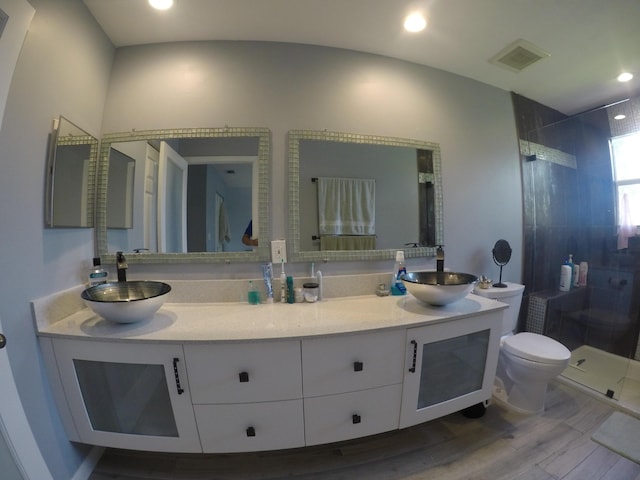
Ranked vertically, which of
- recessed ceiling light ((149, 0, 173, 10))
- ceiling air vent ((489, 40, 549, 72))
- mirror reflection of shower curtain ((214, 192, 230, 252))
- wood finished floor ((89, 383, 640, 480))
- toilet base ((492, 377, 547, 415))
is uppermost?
recessed ceiling light ((149, 0, 173, 10))

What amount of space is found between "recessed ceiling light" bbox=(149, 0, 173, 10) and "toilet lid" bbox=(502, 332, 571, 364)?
290 cm

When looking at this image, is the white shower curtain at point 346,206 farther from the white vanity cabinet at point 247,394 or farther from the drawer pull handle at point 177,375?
the drawer pull handle at point 177,375

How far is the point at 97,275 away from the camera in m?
1.20

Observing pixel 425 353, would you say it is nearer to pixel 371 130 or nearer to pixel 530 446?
pixel 530 446

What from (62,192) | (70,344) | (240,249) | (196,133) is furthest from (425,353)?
(62,192)

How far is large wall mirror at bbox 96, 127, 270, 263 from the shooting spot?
1.31 meters

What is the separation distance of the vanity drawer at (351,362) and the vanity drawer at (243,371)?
0.07 meters

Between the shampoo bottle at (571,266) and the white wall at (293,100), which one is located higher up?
the white wall at (293,100)

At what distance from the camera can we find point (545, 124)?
199 cm

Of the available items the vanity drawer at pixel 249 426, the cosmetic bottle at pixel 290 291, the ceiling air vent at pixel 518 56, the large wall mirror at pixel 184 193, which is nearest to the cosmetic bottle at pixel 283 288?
the cosmetic bottle at pixel 290 291

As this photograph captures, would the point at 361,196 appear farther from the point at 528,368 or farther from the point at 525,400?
the point at 525,400

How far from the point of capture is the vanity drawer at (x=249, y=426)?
0.95 m

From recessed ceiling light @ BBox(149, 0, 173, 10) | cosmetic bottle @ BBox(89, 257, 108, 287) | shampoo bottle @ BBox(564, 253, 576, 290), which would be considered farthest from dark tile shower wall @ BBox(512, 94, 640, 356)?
cosmetic bottle @ BBox(89, 257, 108, 287)

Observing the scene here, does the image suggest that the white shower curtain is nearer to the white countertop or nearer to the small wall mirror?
the white countertop
